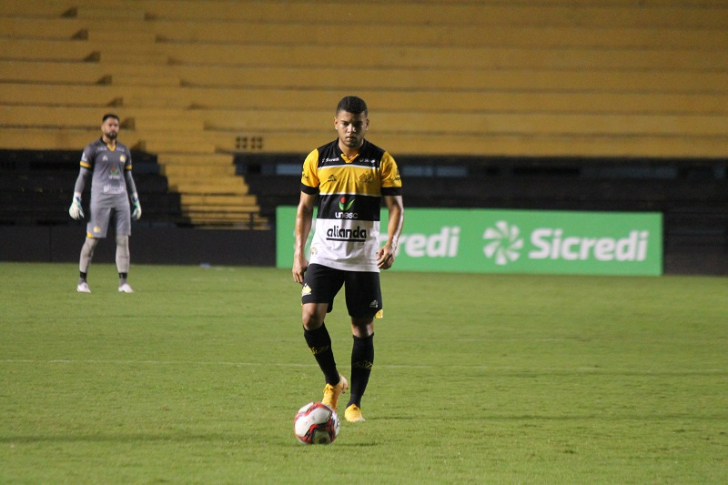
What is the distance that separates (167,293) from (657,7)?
1830cm

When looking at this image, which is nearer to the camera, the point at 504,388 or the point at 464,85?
the point at 504,388

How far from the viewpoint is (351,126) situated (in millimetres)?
5457

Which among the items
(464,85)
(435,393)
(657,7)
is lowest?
(435,393)

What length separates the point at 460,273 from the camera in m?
19.3

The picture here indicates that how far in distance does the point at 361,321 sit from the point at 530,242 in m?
14.2

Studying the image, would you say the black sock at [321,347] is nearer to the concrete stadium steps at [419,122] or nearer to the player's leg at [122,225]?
the player's leg at [122,225]

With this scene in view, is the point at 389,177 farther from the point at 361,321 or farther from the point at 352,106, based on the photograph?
the point at 361,321

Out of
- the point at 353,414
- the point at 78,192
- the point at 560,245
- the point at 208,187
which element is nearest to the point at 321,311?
the point at 353,414

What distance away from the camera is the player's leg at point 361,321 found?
5.62 meters

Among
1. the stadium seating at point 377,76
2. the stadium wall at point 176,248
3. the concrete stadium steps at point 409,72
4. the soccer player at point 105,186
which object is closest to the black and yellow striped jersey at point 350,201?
the soccer player at point 105,186

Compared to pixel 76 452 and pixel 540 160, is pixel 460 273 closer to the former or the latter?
pixel 540 160

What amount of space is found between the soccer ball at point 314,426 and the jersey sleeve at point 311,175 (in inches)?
51.3

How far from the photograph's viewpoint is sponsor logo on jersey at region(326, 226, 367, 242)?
5.59 meters

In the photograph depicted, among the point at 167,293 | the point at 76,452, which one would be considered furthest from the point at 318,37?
the point at 76,452
